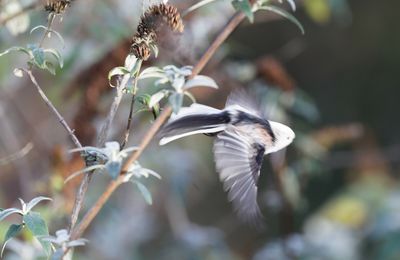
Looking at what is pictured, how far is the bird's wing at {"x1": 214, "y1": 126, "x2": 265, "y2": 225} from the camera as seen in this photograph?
1032 millimetres

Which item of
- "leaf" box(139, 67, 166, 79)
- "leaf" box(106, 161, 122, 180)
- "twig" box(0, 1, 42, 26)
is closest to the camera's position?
"leaf" box(106, 161, 122, 180)

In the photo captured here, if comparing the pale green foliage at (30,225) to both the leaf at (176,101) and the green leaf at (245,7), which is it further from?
the green leaf at (245,7)

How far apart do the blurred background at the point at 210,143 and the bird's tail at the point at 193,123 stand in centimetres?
10

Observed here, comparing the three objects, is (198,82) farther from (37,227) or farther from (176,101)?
(37,227)

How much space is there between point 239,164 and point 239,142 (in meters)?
0.03

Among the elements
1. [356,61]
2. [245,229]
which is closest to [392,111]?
[356,61]

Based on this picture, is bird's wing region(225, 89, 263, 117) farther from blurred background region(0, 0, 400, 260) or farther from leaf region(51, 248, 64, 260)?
leaf region(51, 248, 64, 260)

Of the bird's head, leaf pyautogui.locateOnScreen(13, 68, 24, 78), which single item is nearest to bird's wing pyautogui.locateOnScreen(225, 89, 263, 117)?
the bird's head

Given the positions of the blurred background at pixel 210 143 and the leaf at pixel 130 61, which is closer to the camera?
the leaf at pixel 130 61

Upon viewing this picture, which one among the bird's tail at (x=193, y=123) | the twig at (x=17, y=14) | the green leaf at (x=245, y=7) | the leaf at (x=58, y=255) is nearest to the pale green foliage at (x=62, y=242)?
the leaf at (x=58, y=255)

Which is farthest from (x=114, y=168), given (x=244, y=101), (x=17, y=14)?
(x=17, y=14)

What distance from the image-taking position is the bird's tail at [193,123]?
3.08 feet

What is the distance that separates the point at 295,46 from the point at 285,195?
80.1 inches

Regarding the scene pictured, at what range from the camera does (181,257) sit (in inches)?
88.4
